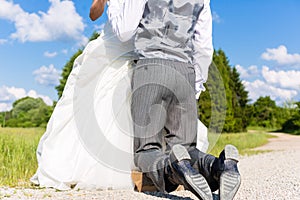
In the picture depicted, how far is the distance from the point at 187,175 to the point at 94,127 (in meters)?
1.01

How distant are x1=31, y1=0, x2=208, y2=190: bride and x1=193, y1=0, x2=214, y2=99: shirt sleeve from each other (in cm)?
52

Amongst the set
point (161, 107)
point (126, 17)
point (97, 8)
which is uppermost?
point (97, 8)

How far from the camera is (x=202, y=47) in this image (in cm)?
303

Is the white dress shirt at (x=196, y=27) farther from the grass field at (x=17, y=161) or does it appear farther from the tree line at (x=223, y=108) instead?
the grass field at (x=17, y=161)

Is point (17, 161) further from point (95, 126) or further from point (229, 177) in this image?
point (229, 177)

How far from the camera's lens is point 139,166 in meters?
2.47

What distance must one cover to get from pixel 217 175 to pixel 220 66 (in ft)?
42.3

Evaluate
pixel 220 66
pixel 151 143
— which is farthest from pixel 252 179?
pixel 220 66

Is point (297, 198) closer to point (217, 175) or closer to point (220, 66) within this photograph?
point (217, 175)

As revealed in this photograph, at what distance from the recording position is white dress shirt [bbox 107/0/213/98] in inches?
102

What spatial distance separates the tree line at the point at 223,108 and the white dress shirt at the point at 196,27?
0.16 m

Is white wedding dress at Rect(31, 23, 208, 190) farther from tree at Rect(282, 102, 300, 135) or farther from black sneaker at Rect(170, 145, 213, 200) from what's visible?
tree at Rect(282, 102, 300, 135)

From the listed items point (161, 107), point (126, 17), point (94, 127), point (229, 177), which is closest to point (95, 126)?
point (94, 127)

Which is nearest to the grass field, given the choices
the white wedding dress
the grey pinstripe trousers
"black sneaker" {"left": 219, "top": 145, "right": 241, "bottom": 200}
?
the white wedding dress
